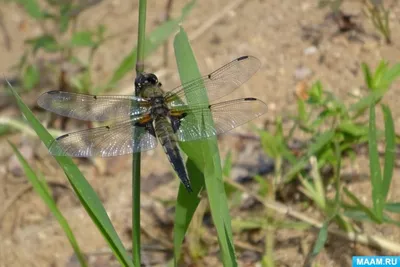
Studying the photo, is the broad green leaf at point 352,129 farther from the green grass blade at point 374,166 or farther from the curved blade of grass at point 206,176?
the curved blade of grass at point 206,176

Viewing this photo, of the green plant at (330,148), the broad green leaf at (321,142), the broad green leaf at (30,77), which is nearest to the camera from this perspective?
the green plant at (330,148)

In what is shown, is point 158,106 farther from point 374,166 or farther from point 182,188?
point 374,166

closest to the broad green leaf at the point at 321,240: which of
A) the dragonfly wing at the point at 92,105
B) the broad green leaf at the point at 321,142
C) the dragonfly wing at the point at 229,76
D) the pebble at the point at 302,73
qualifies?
the broad green leaf at the point at 321,142

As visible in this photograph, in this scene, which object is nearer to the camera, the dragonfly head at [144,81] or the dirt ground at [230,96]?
the dragonfly head at [144,81]

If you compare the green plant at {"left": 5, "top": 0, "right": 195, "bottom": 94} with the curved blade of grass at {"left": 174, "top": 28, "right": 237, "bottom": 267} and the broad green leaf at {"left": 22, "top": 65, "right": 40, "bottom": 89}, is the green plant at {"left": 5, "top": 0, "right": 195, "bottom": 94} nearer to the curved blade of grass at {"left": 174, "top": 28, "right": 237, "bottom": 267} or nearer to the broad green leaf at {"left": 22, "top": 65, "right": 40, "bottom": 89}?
the broad green leaf at {"left": 22, "top": 65, "right": 40, "bottom": 89}

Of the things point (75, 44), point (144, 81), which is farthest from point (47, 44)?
point (144, 81)
